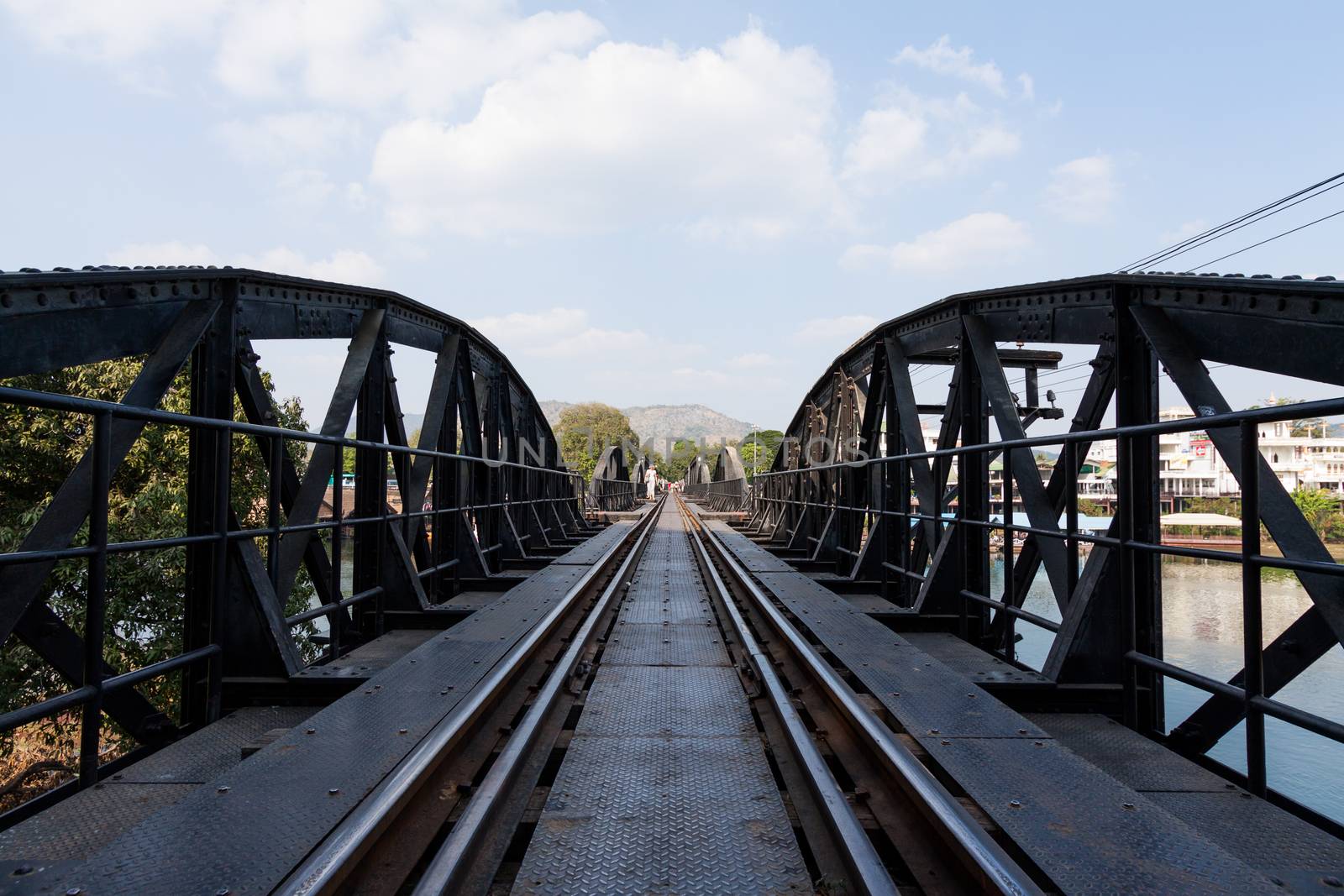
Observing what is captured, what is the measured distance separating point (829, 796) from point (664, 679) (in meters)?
1.84

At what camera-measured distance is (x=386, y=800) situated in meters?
2.29

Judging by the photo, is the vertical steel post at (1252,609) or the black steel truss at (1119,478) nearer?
the vertical steel post at (1252,609)

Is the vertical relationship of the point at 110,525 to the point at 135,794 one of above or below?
above

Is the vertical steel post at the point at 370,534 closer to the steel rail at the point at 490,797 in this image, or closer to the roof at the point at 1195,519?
the steel rail at the point at 490,797

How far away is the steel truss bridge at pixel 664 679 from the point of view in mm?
2156

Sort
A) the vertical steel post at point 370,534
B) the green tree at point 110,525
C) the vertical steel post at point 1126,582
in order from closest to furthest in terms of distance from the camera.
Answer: the vertical steel post at point 1126,582 < the vertical steel post at point 370,534 < the green tree at point 110,525

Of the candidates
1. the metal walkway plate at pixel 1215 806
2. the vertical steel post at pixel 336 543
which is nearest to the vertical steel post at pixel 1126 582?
the metal walkway plate at pixel 1215 806

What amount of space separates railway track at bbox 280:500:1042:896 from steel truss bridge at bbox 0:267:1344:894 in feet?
0.05

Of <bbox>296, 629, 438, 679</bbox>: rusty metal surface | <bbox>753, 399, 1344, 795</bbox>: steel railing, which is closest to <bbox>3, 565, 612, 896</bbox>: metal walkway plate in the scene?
<bbox>296, 629, 438, 679</bbox>: rusty metal surface

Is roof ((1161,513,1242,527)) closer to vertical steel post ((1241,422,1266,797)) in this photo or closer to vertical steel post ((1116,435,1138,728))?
vertical steel post ((1116,435,1138,728))

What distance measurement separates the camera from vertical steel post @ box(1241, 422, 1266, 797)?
266cm

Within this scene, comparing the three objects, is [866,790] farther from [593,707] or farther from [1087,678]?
[1087,678]

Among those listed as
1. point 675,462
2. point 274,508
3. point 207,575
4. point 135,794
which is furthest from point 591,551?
point 675,462

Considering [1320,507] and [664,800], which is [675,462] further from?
[664,800]
